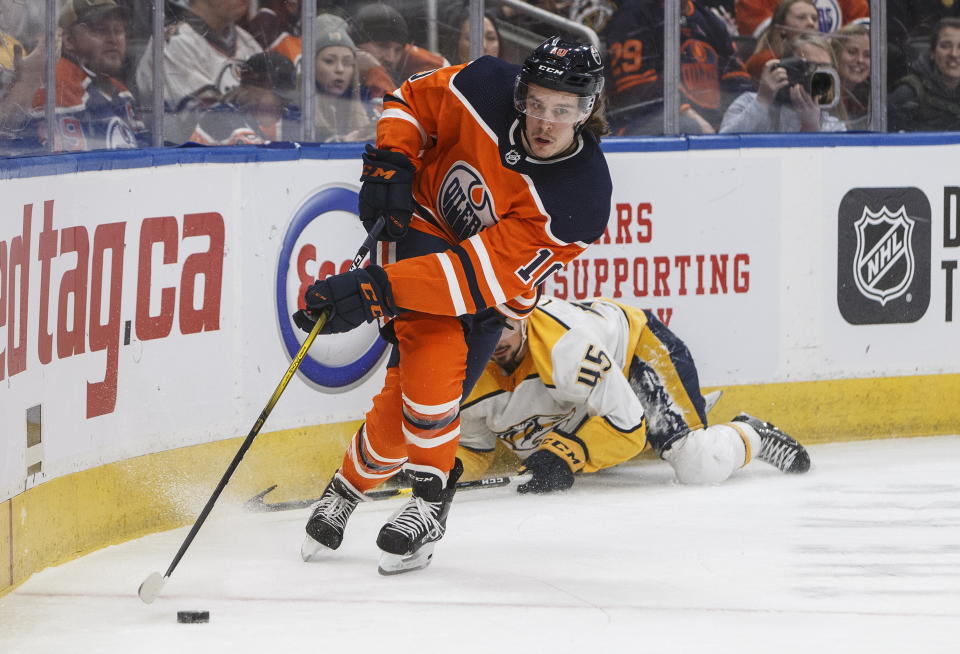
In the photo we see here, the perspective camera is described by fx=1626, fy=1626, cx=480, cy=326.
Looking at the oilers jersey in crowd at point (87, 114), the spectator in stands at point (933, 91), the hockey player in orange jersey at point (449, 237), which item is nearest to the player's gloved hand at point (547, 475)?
the hockey player in orange jersey at point (449, 237)

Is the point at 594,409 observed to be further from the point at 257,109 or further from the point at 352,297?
the point at 352,297

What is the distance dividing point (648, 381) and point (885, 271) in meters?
1.06

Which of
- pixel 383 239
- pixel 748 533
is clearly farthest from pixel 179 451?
pixel 748 533

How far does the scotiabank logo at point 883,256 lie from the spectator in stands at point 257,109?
1.81m

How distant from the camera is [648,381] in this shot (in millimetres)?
4637

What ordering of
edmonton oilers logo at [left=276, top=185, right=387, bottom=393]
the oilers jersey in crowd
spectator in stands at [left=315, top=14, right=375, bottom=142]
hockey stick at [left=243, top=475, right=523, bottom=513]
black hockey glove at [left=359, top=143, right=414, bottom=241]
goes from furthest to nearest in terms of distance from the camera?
spectator in stands at [left=315, top=14, right=375, bottom=142]
edmonton oilers logo at [left=276, top=185, right=387, bottom=393]
hockey stick at [left=243, top=475, right=523, bottom=513]
the oilers jersey in crowd
black hockey glove at [left=359, top=143, right=414, bottom=241]

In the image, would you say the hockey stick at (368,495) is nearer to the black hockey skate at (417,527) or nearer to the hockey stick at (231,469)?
the black hockey skate at (417,527)

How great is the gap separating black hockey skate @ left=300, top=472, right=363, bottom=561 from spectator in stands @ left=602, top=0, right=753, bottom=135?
1984 mm

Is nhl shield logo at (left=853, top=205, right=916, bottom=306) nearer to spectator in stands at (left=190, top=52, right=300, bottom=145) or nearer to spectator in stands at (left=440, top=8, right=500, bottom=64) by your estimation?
spectator in stands at (left=440, top=8, right=500, bottom=64)

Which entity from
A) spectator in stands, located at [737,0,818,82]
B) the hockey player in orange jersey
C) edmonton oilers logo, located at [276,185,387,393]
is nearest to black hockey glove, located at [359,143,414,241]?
the hockey player in orange jersey

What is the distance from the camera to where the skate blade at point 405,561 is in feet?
11.1

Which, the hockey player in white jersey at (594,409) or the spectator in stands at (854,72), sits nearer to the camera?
the hockey player in white jersey at (594,409)

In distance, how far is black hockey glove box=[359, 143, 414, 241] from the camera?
3.26 m

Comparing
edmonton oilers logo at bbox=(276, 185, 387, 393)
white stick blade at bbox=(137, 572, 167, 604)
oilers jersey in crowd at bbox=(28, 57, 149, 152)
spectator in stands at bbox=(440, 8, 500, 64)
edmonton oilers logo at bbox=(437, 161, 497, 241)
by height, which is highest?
spectator in stands at bbox=(440, 8, 500, 64)
